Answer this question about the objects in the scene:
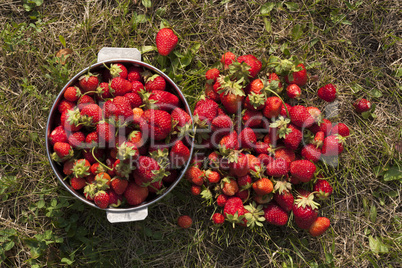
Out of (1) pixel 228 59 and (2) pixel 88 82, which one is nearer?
(2) pixel 88 82

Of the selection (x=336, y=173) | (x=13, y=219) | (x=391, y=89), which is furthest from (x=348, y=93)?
(x=13, y=219)

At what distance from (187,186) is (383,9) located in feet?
6.26

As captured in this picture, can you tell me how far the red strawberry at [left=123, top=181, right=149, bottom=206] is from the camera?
183cm

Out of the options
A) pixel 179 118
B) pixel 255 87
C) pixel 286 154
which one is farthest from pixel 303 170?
pixel 179 118

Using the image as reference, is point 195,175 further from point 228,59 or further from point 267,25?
point 267,25

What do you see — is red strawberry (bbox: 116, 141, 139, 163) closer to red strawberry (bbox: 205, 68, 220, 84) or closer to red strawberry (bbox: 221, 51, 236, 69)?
red strawberry (bbox: 205, 68, 220, 84)

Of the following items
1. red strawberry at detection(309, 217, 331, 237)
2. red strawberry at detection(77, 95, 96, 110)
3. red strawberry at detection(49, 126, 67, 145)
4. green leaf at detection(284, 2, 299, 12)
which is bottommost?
red strawberry at detection(309, 217, 331, 237)

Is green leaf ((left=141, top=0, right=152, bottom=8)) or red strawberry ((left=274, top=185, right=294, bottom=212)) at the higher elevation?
green leaf ((left=141, top=0, right=152, bottom=8))

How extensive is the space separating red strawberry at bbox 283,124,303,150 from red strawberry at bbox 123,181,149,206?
919 millimetres

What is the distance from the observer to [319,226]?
2127 mm

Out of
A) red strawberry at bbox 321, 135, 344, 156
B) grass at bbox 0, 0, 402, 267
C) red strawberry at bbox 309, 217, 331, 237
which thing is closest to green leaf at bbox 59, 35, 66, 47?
grass at bbox 0, 0, 402, 267

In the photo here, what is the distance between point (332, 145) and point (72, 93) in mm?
1631

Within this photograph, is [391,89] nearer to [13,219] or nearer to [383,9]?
[383,9]

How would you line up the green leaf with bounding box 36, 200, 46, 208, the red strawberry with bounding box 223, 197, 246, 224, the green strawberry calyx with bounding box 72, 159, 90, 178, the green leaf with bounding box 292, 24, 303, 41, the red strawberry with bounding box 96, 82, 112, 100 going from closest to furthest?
the green strawberry calyx with bounding box 72, 159, 90, 178, the red strawberry with bounding box 96, 82, 112, 100, the red strawberry with bounding box 223, 197, 246, 224, the green leaf with bounding box 36, 200, 46, 208, the green leaf with bounding box 292, 24, 303, 41
